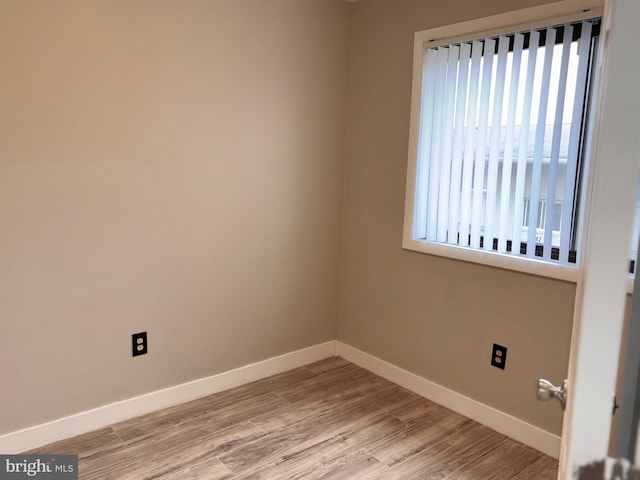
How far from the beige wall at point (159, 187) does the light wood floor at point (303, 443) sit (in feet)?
0.74

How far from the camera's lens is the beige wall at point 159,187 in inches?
81.5

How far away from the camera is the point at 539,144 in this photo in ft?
7.33

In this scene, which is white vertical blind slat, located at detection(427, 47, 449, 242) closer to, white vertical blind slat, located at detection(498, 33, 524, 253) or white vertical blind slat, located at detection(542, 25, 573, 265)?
white vertical blind slat, located at detection(498, 33, 524, 253)

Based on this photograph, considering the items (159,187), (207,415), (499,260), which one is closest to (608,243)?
(499,260)

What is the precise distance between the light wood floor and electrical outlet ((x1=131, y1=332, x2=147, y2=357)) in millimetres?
342

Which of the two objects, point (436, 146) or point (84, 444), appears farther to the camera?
point (436, 146)

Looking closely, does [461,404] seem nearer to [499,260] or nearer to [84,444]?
[499,260]

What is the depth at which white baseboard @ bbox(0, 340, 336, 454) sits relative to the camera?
85.7 inches

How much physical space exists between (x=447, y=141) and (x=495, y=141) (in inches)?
11.5

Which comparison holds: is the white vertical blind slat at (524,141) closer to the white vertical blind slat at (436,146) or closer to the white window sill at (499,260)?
the white window sill at (499,260)

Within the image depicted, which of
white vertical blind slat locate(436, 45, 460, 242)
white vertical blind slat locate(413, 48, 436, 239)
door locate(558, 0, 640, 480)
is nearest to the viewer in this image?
door locate(558, 0, 640, 480)

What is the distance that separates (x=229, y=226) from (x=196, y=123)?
587 mm

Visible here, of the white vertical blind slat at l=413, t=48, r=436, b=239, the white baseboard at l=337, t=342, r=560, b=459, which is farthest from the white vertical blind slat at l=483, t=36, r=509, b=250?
the white baseboard at l=337, t=342, r=560, b=459

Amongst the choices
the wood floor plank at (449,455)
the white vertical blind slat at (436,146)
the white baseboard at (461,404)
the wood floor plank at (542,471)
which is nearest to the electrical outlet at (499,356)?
the white baseboard at (461,404)
